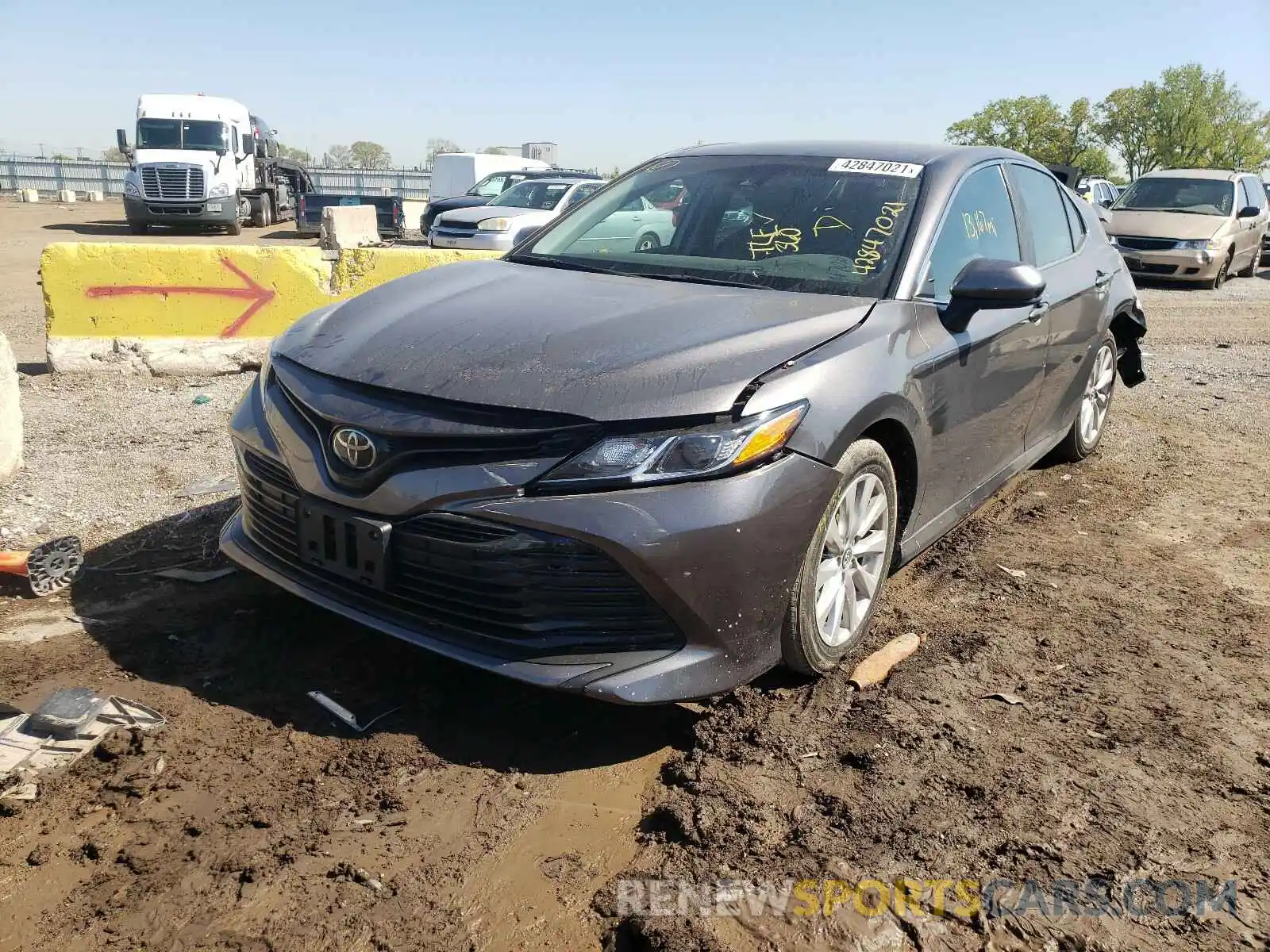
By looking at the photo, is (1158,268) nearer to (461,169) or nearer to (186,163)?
(461,169)

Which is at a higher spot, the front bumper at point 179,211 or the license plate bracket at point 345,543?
the front bumper at point 179,211

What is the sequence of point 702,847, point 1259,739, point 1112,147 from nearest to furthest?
point 702,847 → point 1259,739 → point 1112,147

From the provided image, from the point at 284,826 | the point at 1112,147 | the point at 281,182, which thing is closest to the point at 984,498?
the point at 284,826

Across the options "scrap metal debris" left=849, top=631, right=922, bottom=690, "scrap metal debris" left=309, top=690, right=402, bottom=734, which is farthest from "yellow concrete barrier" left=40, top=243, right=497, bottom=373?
"scrap metal debris" left=849, top=631, right=922, bottom=690

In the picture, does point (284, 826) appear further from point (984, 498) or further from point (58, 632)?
point (984, 498)

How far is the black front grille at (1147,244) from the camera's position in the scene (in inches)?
609

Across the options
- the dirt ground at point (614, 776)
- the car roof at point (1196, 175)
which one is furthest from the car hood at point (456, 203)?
the dirt ground at point (614, 776)

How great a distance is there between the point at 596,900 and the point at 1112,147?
64884mm

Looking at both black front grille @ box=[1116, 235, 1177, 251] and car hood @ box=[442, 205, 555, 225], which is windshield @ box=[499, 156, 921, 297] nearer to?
car hood @ box=[442, 205, 555, 225]

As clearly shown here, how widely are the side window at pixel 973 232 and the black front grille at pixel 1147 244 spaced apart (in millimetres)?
12881

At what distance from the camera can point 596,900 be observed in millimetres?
2293

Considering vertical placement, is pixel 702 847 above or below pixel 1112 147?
below

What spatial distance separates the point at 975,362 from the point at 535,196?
1481 centimetres

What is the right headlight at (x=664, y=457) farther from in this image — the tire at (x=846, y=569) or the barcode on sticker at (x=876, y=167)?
the barcode on sticker at (x=876, y=167)
